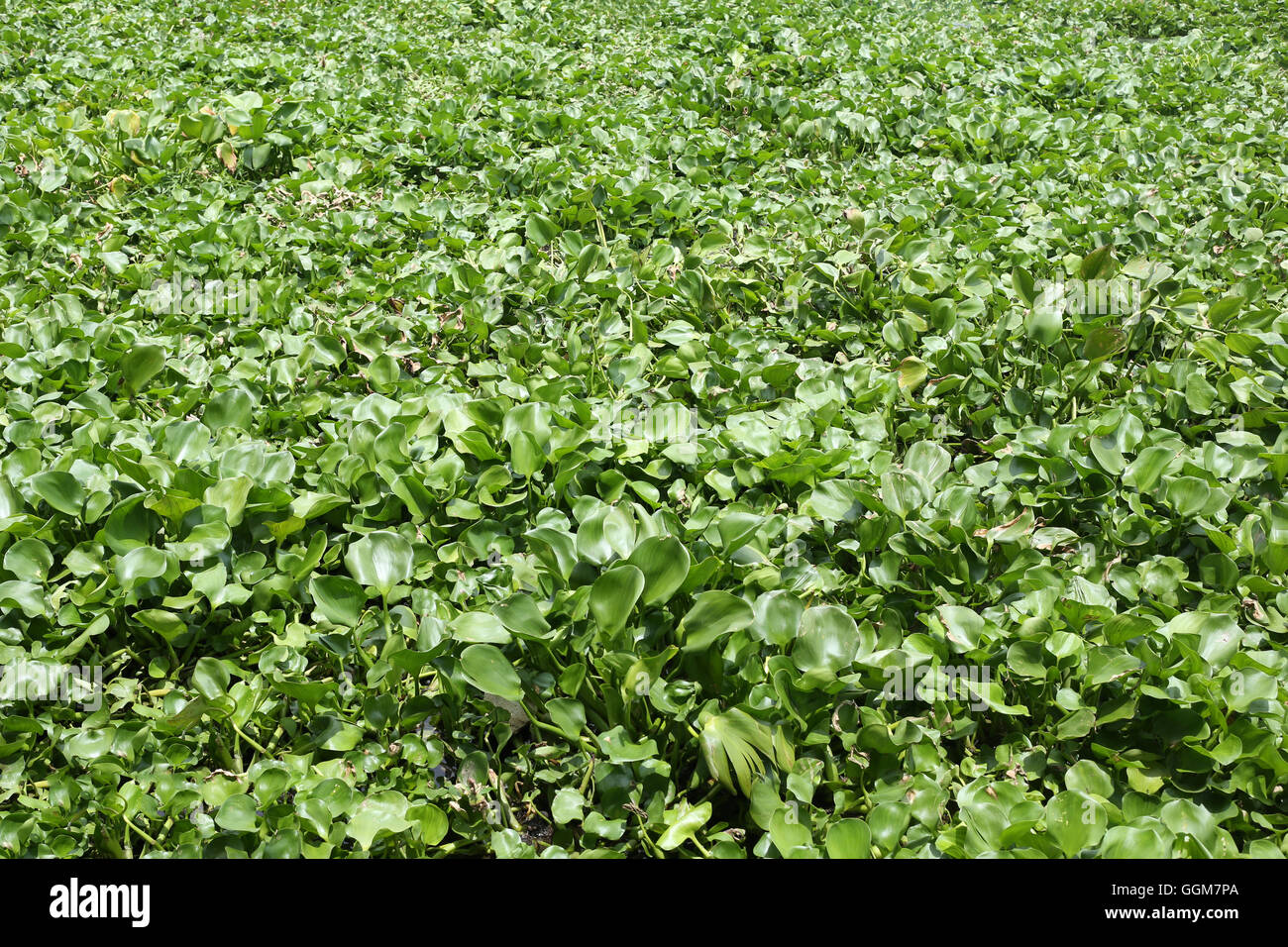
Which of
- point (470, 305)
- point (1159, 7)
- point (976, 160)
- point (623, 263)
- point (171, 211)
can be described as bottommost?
point (470, 305)

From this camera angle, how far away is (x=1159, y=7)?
748 cm

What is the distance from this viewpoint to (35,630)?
7.33ft

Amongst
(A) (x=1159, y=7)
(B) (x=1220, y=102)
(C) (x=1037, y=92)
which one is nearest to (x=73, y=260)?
(C) (x=1037, y=92)

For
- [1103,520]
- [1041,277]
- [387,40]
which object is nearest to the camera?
[1103,520]

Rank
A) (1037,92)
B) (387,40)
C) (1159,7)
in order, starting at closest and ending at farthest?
(1037,92)
(387,40)
(1159,7)

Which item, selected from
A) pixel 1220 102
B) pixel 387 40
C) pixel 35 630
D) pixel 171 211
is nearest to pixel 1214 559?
pixel 35 630

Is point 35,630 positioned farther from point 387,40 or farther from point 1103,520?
point 387,40

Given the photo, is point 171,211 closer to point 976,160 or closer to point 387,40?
point 387,40

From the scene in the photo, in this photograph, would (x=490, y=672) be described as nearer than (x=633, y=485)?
Yes

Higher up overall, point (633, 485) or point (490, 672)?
point (633, 485)

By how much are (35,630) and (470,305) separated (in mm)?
1625

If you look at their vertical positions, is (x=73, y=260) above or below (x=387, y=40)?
below
